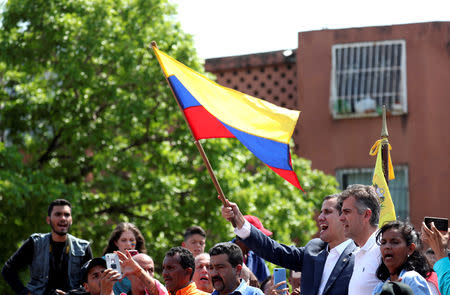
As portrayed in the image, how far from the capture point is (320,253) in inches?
251

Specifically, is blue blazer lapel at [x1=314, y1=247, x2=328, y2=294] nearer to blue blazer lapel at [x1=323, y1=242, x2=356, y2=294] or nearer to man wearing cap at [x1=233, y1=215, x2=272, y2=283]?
blue blazer lapel at [x1=323, y1=242, x2=356, y2=294]

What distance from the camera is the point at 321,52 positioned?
18.3 m

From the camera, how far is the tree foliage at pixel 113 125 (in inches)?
563

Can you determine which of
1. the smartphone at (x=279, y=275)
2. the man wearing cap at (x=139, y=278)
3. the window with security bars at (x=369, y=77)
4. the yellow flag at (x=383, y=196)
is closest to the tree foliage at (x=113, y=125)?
the window with security bars at (x=369, y=77)

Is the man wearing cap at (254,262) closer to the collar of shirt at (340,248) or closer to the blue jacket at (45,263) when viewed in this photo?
the blue jacket at (45,263)

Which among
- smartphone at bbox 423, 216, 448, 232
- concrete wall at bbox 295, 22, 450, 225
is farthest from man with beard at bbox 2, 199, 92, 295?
concrete wall at bbox 295, 22, 450, 225

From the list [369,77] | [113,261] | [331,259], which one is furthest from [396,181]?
[113,261]

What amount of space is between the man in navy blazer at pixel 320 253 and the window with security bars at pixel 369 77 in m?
11.6

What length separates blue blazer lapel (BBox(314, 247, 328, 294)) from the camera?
244 inches

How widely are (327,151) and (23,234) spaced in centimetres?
738

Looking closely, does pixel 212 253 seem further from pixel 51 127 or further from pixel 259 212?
pixel 51 127

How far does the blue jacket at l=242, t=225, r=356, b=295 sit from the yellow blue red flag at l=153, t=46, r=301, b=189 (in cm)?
61

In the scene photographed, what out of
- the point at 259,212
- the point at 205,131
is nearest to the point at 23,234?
the point at 259,212

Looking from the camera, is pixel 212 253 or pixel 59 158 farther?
pixel 59 158
